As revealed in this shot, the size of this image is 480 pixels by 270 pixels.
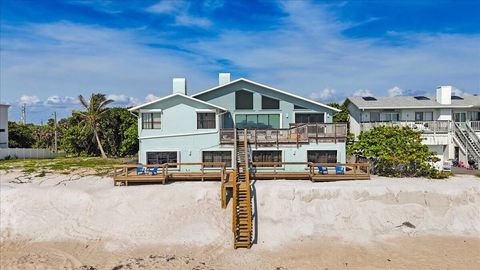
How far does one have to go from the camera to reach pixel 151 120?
92.1 ft

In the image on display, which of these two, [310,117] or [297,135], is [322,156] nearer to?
[297,135]

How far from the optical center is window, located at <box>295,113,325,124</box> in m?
31.0

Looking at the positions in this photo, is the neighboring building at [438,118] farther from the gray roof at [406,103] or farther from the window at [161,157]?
the window at [161,157]

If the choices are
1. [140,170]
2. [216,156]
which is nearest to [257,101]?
[216,156]

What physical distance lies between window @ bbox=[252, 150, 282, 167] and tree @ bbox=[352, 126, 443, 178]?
6934mm

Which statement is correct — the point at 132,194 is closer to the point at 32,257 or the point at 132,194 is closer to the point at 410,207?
the point at 32,257

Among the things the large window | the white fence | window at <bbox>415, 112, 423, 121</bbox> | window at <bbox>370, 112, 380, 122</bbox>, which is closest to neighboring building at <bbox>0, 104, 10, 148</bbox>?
the white fence

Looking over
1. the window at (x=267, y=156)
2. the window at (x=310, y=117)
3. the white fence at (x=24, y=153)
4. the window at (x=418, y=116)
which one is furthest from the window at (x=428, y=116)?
the white fence at (x=24, y=153)

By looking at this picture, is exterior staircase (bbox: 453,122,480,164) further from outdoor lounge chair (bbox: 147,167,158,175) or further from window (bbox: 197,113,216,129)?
outdoor lounge chair (bbox: 147,167,158,175)

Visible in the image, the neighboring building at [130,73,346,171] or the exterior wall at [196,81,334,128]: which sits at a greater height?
the exterior wall at [196,81,334,128]

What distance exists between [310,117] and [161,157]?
1357 cm

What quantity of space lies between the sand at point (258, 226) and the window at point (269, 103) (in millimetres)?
9534

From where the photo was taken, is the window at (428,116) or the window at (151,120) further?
the window at (428,116)

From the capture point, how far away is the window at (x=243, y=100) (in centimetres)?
3128
